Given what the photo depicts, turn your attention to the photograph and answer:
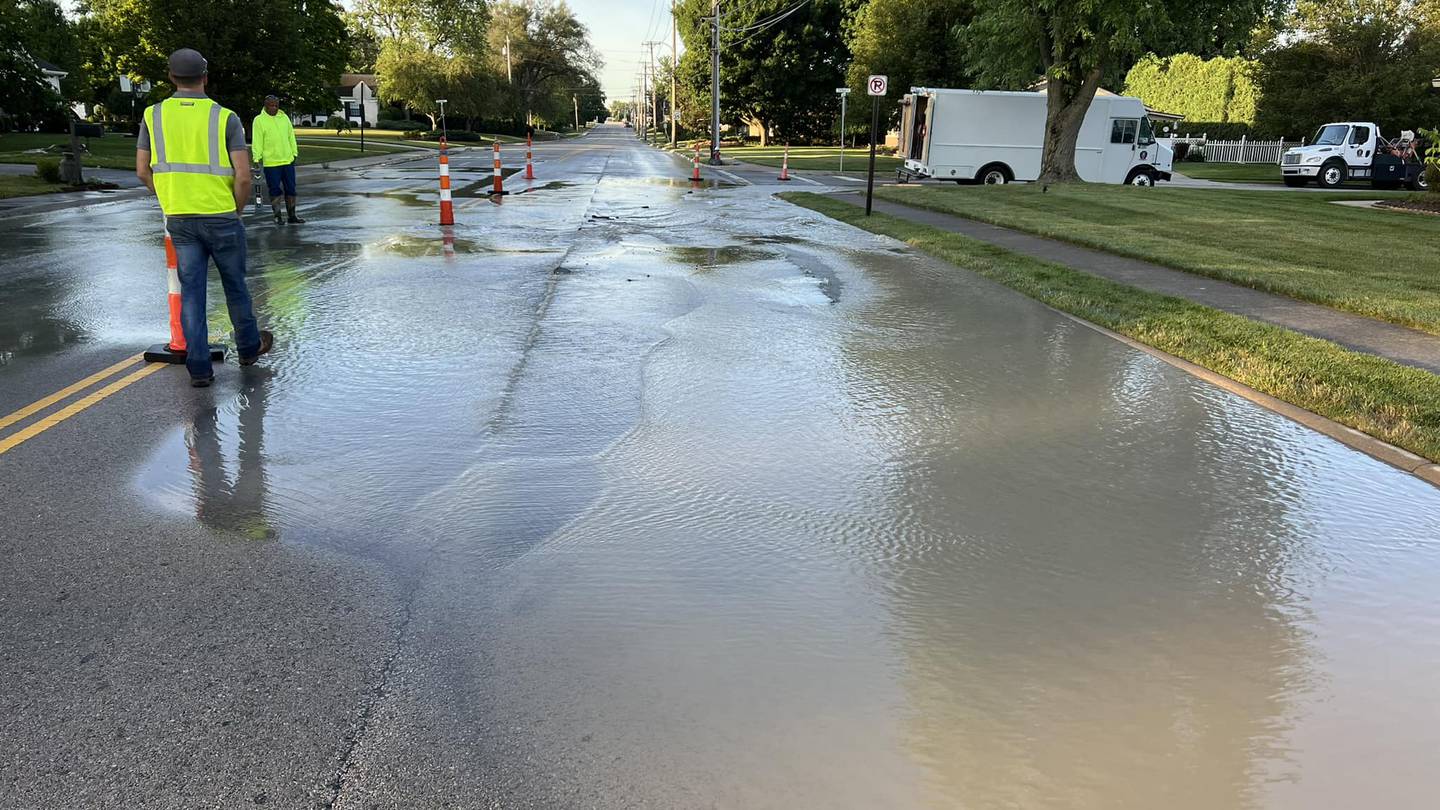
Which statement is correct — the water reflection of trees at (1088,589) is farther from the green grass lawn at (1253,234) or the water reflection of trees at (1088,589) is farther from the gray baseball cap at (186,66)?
the green grass lawn at (1253,234)

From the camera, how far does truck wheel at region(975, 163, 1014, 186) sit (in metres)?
30.0

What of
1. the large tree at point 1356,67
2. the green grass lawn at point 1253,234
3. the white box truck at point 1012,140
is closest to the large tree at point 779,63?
the large tree at point 1356,67

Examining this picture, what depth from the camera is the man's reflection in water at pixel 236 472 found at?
425cm

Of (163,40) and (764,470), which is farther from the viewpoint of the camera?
(163,40)

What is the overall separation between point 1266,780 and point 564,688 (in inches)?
76.7

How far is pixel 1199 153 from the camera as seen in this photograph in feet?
153

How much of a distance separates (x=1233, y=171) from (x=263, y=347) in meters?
40.9

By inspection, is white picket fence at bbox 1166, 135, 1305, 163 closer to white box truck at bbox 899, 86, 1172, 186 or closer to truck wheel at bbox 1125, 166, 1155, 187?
truck wheel at bbox 1125, 166, 1155, 187

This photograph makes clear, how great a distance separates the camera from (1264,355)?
24.3ft

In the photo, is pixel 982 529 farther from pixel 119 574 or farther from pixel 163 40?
pixel 163 40

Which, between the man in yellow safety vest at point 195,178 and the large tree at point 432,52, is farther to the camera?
the large tree at point 432,52

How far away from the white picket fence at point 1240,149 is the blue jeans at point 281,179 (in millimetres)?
40029

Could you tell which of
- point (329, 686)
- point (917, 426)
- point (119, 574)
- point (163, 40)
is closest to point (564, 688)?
point (329, 686)

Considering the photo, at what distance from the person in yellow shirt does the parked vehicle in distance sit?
101 ft
